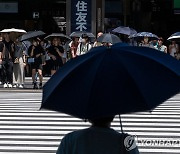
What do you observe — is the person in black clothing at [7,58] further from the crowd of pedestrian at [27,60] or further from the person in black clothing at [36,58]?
the person in black clothing at [36,58]

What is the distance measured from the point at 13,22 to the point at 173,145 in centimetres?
2134

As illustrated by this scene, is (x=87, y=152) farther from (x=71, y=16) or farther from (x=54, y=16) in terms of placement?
(x=54, y=16)

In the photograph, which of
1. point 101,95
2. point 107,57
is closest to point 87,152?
point 101,95

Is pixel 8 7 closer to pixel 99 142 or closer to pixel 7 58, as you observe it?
pixel 7 58

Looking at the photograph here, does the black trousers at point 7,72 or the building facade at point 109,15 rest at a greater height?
the building facade at point 109,15

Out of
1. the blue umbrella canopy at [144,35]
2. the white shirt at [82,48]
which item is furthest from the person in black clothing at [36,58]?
the blue umbrella canopy at [144,35]

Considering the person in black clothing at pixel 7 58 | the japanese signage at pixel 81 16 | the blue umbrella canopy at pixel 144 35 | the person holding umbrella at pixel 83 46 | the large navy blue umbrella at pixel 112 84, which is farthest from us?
the japanese signage at pixel 81 16

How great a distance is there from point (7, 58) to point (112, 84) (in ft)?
51.1

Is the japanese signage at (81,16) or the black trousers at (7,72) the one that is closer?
the black trousers at (7,72)

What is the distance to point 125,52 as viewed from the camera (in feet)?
12.3

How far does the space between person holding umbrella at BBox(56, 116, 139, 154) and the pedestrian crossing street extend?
16.8ft

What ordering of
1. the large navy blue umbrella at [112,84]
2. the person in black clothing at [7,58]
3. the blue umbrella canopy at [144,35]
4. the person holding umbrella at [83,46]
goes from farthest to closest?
the blue umbrella canopy at [144,35] < the person holding umbrella at [83,46] < the person in black clothing at [7,58] < the large navy blue umbrella at [112,84]

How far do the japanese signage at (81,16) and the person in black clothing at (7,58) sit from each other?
23.3 feet

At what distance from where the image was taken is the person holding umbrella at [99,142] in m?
3.60
